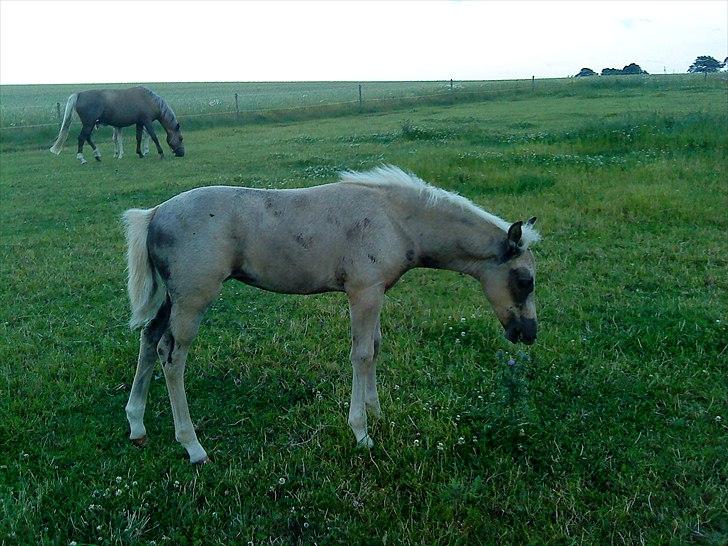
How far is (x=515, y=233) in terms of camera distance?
4176mm

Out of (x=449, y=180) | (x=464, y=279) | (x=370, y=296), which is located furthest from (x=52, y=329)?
(x=449, y=180)

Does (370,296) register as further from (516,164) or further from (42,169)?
(42,169)

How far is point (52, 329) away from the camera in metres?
6.02

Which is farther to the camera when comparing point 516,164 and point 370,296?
point 516,164

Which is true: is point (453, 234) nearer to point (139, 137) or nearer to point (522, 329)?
point (522, 329)

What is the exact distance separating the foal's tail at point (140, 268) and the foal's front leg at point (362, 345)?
1.35m

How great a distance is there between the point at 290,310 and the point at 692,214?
21.0 ft

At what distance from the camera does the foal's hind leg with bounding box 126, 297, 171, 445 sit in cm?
423

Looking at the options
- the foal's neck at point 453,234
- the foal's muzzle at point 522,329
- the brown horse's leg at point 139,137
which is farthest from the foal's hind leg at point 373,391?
the brown horse's leg at point 139,137

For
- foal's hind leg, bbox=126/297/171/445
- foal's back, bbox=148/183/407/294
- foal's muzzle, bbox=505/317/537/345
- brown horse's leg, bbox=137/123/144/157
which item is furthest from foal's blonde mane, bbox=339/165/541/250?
brown horse's leg, bbox=137/123/144/157

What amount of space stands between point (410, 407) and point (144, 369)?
75.4 inches

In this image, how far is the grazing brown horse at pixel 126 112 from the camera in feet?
61.2

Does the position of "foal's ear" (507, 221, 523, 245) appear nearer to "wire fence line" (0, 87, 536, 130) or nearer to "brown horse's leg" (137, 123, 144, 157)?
"brown horse's leg" (137, 123, 144, 157)

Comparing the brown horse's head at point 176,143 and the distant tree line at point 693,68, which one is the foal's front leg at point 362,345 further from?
the distant tree line at point 693,68
